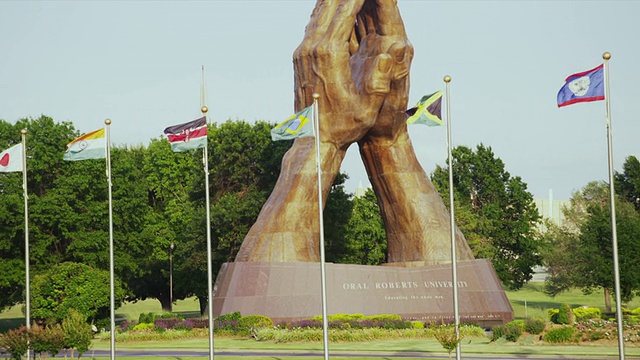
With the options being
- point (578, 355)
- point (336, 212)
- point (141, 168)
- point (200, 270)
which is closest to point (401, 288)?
point (578, 355)

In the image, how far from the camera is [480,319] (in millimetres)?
42438

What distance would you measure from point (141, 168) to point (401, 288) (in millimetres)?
41618

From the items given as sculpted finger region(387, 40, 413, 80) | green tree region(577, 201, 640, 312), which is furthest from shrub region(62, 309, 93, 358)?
green tree region(577, 201, 640, 312)

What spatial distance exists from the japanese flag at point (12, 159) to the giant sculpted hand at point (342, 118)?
11573 millimetres

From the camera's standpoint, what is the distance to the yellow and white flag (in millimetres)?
31766

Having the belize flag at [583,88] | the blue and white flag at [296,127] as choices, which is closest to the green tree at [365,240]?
the blue and white flag at [296,127]

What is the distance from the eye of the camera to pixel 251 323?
38.8 metres

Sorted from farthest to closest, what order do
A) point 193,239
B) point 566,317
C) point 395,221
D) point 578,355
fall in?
point 193,239
point 395,221
point 566,317
point 578,355

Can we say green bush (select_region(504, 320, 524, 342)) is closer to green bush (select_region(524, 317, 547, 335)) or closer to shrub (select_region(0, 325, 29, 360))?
green bush (select_region(524, 317, 547, 335))

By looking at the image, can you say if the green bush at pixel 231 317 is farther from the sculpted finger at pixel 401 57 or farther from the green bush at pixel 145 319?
the sculpted finger at pixel 401 57

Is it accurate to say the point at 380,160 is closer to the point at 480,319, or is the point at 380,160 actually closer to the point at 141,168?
the point at 480,319

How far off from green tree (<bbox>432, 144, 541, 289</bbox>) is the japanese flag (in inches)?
1883

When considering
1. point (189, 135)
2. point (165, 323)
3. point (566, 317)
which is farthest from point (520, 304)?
point (189, 135)

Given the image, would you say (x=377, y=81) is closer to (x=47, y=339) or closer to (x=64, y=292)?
(x=47, y=339)
